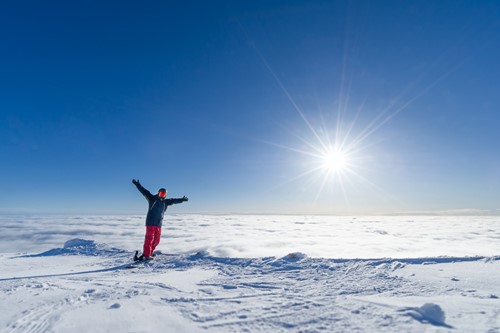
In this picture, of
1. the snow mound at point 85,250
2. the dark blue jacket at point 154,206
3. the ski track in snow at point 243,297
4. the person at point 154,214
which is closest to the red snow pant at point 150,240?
the person at point 154,214

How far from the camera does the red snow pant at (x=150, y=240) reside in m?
6.72

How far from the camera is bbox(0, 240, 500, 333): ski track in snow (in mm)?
2512

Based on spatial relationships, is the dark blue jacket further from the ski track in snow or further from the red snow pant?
the ski track in snow

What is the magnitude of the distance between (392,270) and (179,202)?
6197mm

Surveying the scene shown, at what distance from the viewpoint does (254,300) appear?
10.7ft

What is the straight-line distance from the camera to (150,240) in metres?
6.97

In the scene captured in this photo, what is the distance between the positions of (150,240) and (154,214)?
863 mm

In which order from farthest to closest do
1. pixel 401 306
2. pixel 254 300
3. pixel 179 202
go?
pixel 179 202 → pixel 254 300 → pixel 401 306

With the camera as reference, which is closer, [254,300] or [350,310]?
[350,310]

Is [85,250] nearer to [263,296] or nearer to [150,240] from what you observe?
[150,240]

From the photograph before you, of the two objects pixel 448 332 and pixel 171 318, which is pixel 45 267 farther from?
pixel 448 332


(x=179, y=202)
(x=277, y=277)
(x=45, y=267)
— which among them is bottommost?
(x=45, y=267)

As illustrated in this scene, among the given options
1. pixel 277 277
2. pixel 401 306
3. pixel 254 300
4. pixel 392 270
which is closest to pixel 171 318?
pixel 254 300

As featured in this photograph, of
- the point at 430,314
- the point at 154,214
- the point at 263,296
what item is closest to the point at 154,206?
the point at 154,214
